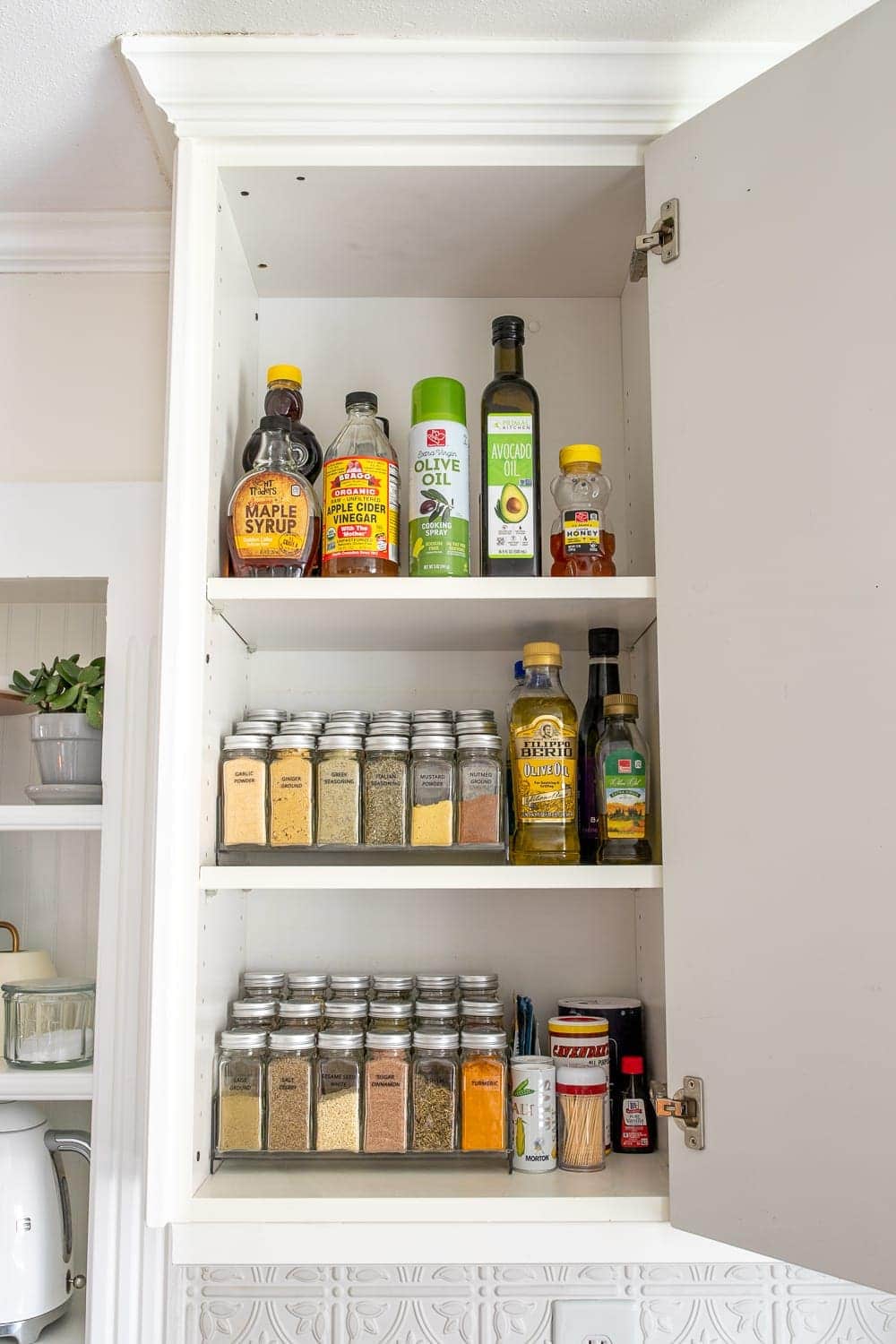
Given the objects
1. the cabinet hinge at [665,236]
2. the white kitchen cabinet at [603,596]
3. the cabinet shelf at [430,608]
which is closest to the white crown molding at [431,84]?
the white kitchen cabinet at [603,596]

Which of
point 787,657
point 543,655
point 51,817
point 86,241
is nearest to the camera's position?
point 787,657

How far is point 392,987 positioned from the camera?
1.20 m

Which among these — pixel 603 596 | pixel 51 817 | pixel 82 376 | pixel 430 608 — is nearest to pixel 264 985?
pixel 51 817

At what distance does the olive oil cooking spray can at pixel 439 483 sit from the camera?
3.87 feet

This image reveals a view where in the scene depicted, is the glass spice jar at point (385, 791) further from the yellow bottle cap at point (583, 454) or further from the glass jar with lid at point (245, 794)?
the yellow bottle cap at point (583, 454)

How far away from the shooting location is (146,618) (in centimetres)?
136

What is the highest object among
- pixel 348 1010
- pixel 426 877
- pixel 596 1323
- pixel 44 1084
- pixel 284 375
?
pixel 284 375

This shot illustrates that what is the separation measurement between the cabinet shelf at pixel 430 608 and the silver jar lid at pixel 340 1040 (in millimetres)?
439

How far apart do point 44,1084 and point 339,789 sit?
0.51 meters

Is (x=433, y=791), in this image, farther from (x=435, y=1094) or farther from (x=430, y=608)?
(x=435, y=1094)

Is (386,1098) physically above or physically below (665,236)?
below

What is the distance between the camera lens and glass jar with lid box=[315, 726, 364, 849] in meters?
1.15

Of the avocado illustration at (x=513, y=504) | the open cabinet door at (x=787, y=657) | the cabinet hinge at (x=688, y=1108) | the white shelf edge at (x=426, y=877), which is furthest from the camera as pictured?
the avocado illustration at (x=513, y=504)

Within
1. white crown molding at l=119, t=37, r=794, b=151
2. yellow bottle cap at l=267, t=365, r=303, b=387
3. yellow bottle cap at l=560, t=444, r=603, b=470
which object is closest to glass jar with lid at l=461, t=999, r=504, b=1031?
yellow bottle cap at l=560, t=444, r=603, b=470
